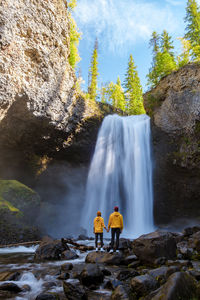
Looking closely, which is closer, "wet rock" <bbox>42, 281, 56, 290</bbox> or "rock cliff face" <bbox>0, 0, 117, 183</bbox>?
"wet rock" <bbox>42, 281, 56, 290</bbox>

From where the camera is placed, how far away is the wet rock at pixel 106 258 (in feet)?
22.0

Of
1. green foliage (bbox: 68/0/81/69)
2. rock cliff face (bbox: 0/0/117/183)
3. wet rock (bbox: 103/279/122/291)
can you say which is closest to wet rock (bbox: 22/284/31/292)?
wet rock (bbox: 103/279/122/291)

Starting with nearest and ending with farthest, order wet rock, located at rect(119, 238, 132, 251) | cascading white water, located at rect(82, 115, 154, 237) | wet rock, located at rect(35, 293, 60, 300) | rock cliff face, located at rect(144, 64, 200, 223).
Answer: wet rock, located at rect(35, 293, 60, 300), wet rock, located at rect(119, 238, 132, 251), rock cliff face, located at rect(144, 64, 200, 223), cascading white water, located at rect(82, 115, 154, 237)

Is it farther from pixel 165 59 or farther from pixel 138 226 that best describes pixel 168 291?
pixel 165 59

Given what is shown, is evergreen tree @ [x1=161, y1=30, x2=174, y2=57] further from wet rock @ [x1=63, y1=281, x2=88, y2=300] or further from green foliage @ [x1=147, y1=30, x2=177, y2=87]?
wet rock @ [x1=63, y1=281, x2=88, y2=300]

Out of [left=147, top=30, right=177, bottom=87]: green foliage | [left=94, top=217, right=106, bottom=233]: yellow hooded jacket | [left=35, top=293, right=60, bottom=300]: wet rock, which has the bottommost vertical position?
[left=35, top=293, right=60, bottom=300]: wet rock

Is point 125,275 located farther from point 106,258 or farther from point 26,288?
point 26,288

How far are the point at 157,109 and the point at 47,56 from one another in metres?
10.8

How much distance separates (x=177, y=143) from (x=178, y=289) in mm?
15323

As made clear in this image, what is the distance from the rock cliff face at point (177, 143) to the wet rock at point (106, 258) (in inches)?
459

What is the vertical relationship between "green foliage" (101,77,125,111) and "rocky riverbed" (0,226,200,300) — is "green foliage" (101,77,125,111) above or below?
above

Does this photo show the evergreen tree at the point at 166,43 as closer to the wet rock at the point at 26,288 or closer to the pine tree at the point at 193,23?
the pine tree at the point at 193,23

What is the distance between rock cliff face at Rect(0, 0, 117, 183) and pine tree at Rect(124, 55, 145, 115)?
15265mm

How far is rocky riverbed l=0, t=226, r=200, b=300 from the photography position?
3.79 m
